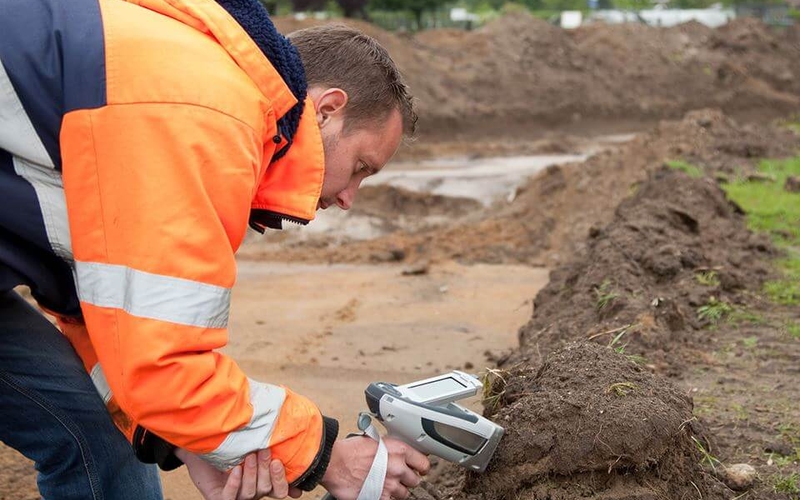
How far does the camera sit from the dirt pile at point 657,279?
13.8 feet

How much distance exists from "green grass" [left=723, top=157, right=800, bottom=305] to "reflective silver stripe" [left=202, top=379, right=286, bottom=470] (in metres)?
3.89

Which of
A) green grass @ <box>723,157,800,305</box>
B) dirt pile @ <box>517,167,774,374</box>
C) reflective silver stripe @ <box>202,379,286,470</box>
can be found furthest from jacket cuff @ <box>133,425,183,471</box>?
green grass @ <box>723,157,800,305</box>

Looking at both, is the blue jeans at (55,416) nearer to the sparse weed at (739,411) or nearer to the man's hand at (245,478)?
the man's hand at (245,478)

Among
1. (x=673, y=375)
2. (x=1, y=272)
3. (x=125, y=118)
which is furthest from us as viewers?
(x=673, y=375)

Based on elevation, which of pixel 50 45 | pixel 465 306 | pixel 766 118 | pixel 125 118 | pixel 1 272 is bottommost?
pixel 766 118

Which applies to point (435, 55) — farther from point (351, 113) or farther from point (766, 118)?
point (351, 113)

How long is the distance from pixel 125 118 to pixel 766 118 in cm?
1944

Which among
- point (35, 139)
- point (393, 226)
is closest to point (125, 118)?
point (35, 139)

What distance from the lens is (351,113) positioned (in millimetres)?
2330

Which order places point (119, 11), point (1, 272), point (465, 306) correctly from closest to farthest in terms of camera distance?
point (119, 11), point (1, 272), point (465, 306)

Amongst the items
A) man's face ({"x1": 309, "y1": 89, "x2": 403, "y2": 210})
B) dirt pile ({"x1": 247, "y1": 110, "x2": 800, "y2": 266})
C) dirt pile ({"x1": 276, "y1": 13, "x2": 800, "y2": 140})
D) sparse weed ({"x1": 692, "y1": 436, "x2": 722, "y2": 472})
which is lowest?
dirt pile ({"x1": 276, "y1": 13, "x2": 800, "y2": 140})

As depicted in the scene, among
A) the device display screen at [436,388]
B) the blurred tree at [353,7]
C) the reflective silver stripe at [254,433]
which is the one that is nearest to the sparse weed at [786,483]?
the device display screen at [436,388]

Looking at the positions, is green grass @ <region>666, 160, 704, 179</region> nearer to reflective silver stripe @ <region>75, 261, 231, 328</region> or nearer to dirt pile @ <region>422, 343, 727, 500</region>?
dirt pile @ <region>422, 343, 727, 500</region>

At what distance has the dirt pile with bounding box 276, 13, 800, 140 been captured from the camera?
18172 millimetres
